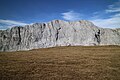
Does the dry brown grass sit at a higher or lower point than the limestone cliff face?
lower

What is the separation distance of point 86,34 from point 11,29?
54570mm

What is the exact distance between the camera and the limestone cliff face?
9706 centimetres

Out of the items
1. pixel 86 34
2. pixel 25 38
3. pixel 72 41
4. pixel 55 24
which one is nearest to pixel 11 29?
pixel 25 38

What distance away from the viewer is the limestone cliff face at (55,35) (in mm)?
97062

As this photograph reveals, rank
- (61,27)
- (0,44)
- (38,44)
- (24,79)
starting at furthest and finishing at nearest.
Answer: (61,27) < (38,44) < (0,44) < (24,79)

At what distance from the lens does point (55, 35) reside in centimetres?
10475

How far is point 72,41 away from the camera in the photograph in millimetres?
101375

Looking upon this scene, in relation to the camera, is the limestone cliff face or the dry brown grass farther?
the limestone cliff face

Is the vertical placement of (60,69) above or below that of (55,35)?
below

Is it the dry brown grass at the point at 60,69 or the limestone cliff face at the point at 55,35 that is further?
the limestone cliff face at the point at 55,35

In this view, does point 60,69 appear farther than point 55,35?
No

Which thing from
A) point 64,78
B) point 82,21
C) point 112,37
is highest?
point 82,21

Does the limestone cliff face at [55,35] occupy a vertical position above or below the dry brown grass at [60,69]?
above

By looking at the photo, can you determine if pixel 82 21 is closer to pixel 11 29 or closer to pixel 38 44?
pixel 38 44
